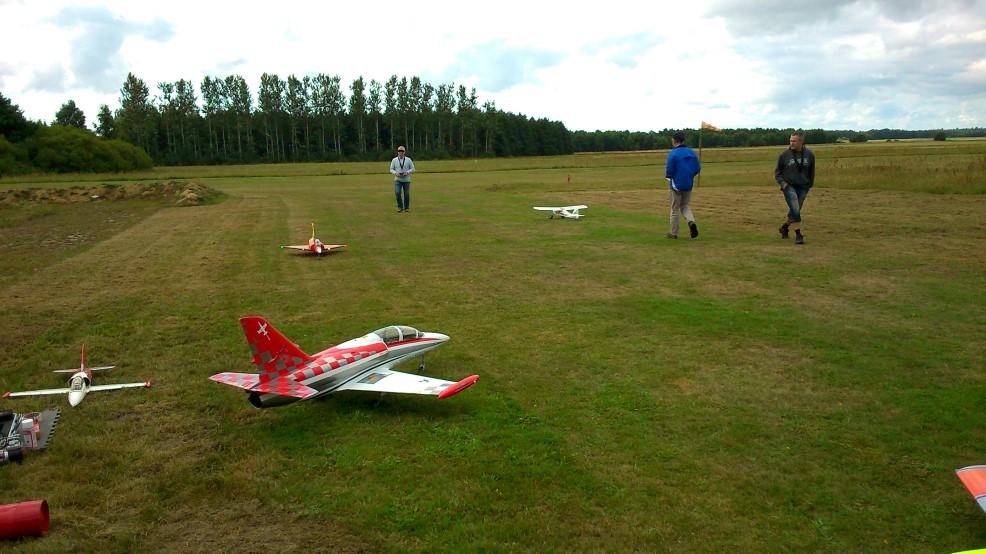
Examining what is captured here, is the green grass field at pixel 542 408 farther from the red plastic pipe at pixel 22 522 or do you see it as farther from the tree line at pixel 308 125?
the tree line at pixel 308 125

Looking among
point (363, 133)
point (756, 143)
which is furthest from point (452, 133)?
point (756, 143)

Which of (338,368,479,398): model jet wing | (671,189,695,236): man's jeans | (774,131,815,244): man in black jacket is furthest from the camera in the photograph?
(671,189,695,236): man's jeans

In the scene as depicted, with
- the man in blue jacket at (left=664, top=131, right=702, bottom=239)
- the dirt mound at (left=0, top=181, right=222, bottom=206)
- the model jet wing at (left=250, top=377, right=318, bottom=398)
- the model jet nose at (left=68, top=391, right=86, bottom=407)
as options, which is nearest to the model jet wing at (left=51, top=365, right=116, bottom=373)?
the model jet nose at (left=68, top=391, right=86, bottom=407)

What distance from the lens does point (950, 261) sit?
11461 mm

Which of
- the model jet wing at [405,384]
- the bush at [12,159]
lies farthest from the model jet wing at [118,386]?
the bush at [12,159]

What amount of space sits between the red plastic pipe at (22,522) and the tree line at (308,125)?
353ft

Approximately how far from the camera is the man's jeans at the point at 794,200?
13938 mm

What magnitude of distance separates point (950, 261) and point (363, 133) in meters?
116

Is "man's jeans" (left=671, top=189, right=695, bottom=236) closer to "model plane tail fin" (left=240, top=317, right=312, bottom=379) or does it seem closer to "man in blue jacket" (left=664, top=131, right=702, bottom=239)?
"man in blue jacket" (left=664, top=131, right=702, bottom=239)

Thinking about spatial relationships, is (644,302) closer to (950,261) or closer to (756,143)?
(950,261)

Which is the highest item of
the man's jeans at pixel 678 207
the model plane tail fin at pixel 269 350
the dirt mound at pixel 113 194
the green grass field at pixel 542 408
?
the dirt mound at pixel 113 194

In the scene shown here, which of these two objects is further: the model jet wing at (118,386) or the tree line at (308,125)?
the tree line at (308,125)

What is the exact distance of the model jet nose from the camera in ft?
20.1

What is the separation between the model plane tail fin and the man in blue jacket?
11106 mm
